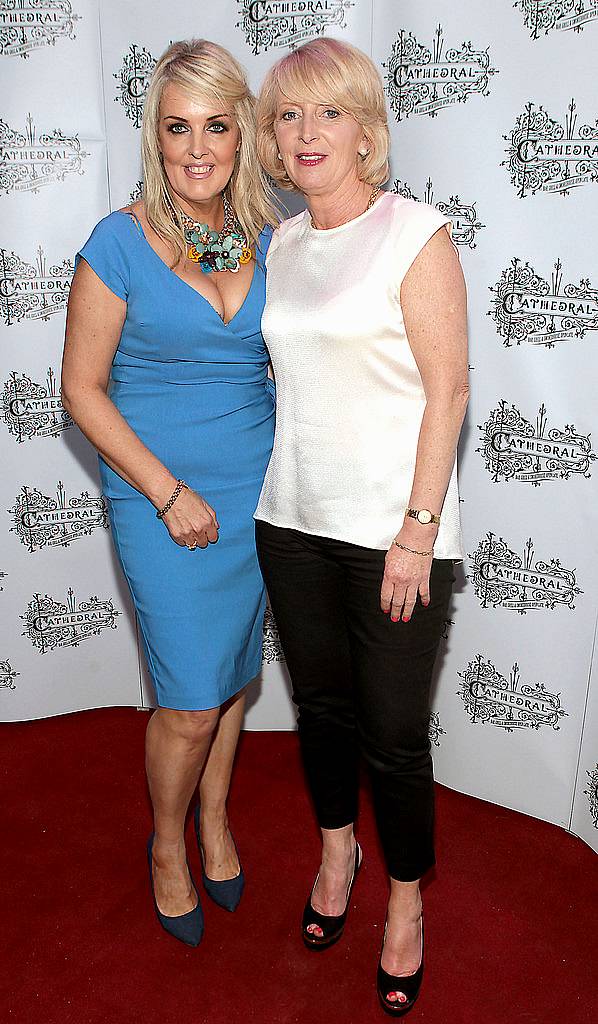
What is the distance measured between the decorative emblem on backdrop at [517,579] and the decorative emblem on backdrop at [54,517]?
3.97ft

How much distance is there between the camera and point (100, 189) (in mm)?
2703

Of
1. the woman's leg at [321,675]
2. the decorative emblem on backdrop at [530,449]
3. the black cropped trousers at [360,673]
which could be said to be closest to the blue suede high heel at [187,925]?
the woman's leg at [321,675]

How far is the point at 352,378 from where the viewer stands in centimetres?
166

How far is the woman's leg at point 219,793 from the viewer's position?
7.25 ft

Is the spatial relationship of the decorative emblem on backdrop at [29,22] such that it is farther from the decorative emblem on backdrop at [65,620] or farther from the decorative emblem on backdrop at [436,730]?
the decorative emblem on backdrop at [436,730]

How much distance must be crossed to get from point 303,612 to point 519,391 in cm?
84

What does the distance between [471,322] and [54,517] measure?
1.43 m

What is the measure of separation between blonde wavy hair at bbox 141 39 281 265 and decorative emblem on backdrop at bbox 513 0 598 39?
706mm

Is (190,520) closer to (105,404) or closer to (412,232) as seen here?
(105,404)

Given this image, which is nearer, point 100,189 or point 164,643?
point 164,643

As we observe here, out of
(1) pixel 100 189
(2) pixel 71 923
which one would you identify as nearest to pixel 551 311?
(1) pixel 100 189

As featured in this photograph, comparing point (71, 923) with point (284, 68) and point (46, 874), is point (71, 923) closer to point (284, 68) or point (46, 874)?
point (46, 874)

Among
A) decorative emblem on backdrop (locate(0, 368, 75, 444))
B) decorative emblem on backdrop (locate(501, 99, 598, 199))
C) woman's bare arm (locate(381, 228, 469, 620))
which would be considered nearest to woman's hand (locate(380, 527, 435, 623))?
woman's bare arm (locate(381, 228, 469, 620))

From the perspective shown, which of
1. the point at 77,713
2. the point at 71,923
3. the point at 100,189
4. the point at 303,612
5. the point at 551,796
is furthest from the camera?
the point at 77,713
